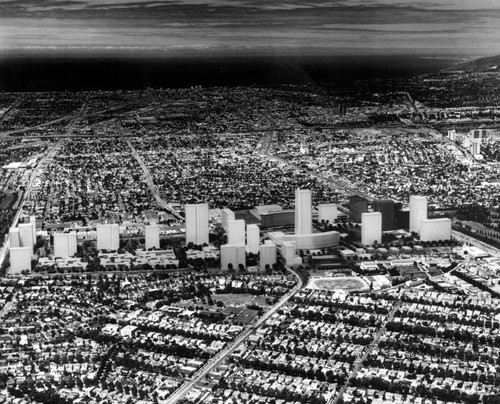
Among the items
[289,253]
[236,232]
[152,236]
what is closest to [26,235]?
[152,236]

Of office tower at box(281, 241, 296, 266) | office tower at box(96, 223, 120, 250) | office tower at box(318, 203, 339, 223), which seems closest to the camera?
office tower at box(281, 241, 296, 266)

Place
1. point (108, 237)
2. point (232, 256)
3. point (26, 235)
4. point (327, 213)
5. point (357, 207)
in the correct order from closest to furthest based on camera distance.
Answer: point (232, 256)
point (26, 235)
point (108, 237)
point (327, 213)
point (357, 207)

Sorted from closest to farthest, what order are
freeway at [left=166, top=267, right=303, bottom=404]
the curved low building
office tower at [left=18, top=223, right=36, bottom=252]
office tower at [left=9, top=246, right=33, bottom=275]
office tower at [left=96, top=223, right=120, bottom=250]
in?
freeway at [left=166, top=267, right=303, bottom=404], office tower at [left=9, top=246, right=33, bottom=275], office tower at [left=18, top=223, right=36, bottom=252], office tower at [left=96, top=223, right=120, bottom=250], the curved low building

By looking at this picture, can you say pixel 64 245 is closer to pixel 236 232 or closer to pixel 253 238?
pixel 236 232

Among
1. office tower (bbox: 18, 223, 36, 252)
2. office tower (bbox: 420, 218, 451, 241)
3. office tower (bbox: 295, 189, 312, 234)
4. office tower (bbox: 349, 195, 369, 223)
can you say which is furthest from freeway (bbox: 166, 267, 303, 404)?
office tower (bbox: 18, 223, 36, 252)

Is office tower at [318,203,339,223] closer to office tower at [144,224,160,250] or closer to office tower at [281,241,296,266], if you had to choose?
office tower at [281,241,296,266]
